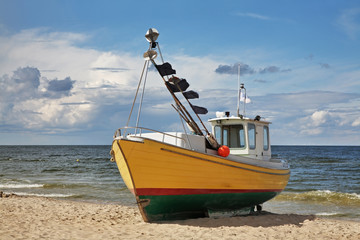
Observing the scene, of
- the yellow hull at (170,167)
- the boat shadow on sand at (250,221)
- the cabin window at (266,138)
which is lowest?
the boat shadow on sand at (250,221)

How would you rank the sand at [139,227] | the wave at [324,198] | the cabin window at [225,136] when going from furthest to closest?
the wave at [324,198], the cabin window at [225,136], the sand at [139,227]

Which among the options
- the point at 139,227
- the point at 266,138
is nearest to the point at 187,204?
the point at 139,227

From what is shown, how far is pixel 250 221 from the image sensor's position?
11094mm

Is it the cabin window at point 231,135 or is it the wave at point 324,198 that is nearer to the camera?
the cabin window at point 231,135

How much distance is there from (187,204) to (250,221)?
210 cm

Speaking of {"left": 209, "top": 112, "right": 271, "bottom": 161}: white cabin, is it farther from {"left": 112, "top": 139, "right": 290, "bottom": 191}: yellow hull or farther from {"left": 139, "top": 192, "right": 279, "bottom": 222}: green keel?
{"left": 112, "top": 139, "right": 290, "bottom": 191}: yellow hull

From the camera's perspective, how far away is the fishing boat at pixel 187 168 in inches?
366

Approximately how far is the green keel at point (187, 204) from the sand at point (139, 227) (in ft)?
0.84

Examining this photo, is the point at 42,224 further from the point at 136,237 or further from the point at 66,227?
the point at 136,237

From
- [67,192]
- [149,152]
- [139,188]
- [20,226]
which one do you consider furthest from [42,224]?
[67,192]

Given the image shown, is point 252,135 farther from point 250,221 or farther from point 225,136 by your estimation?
point 250,221

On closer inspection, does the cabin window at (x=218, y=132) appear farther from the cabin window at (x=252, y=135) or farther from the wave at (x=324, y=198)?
the wave at (x=324, y=198)

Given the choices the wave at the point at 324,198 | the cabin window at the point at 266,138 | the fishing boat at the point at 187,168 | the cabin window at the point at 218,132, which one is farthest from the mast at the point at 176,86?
the wave at the point at 324,198

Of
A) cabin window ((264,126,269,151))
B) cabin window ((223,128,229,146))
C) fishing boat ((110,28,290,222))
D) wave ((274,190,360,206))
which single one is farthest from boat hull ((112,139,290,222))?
wave ((274,190,360,206))
